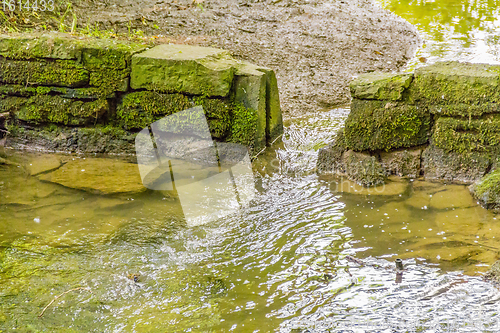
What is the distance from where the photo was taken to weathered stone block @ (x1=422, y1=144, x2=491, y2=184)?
4.43 meters

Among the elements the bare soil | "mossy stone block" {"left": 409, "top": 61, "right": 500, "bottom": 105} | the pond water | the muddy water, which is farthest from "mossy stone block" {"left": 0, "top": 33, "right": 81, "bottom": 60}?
"mossy stone block" {"left": 409, "top": 61, "right": 500, "bottom": 105}

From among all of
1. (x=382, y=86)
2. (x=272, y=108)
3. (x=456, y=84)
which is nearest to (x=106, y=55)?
(x=272, y=108)

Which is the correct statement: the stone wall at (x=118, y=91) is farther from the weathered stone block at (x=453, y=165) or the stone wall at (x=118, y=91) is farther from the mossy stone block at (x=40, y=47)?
the weathered stone block at (x=453, y=165)

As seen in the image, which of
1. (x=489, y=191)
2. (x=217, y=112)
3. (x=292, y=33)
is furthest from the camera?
(x=292, y=33)

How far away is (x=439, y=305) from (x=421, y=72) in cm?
250

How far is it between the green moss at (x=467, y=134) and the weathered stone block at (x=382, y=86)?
1.67 ft

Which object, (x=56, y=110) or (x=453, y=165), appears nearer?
(x=453, y=165)

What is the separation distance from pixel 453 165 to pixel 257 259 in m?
2.39

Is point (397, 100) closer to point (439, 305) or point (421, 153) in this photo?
point (421, 153)

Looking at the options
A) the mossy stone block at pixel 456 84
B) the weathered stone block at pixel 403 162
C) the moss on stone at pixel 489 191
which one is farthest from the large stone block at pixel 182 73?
the moss on stone at pixel 489 191

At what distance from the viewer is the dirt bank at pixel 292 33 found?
747cm

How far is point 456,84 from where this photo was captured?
14.2ft

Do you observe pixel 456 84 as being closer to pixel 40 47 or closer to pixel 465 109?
pixel 465 109

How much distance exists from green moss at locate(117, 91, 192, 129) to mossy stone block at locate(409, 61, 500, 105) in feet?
8.44
